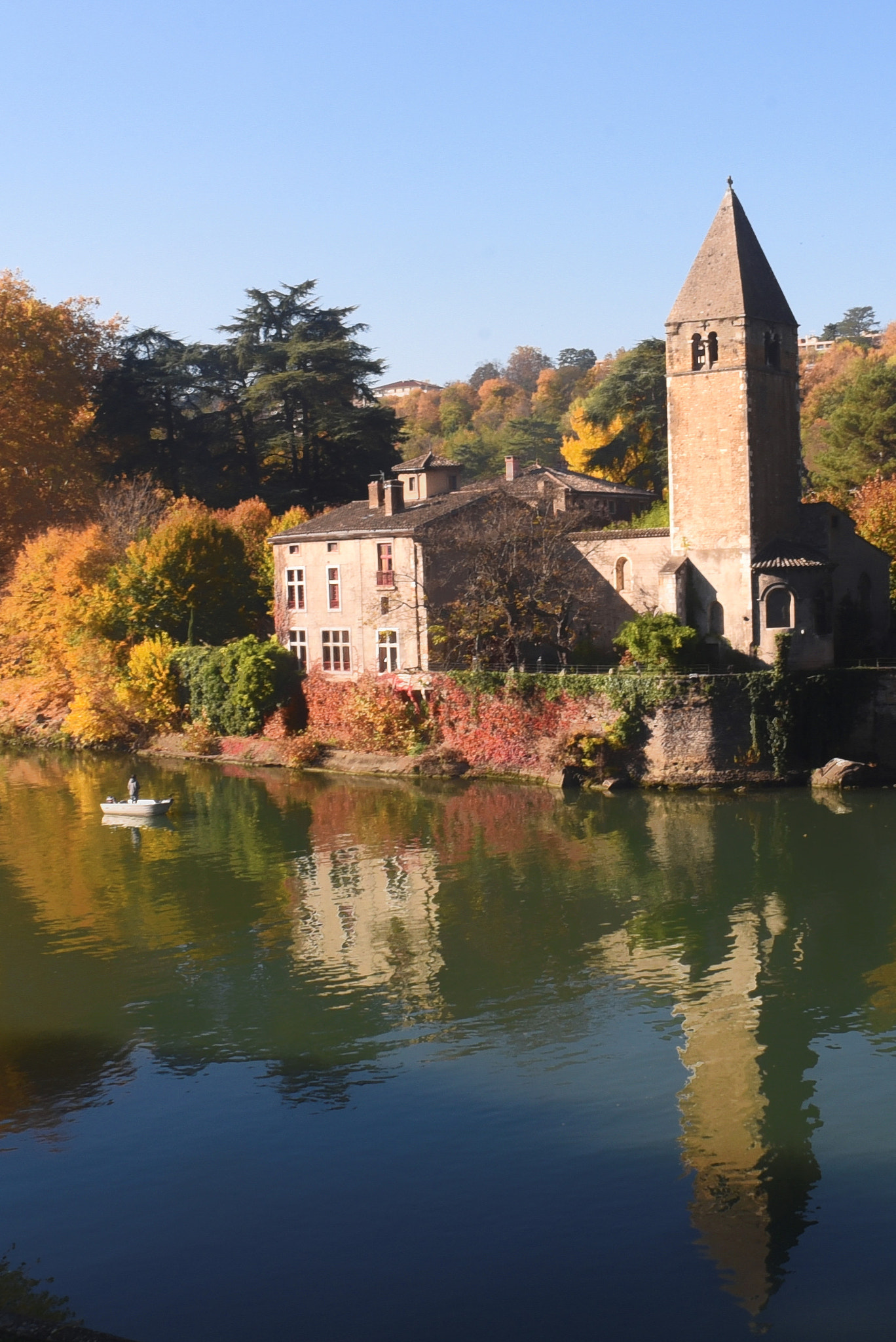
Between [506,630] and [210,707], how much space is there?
39.3 ft

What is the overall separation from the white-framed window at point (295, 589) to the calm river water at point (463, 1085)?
18973 millimetres

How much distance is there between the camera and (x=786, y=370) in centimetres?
4162

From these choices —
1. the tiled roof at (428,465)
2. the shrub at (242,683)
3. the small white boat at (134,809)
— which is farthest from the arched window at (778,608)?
the small white boat at (134,809)

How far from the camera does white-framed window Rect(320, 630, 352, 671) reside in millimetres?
49219

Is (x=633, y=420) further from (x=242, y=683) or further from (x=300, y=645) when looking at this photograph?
(x=242, y=683)

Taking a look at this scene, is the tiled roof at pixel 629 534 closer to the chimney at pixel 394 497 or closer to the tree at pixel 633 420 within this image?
the chimney at pixel 394 497

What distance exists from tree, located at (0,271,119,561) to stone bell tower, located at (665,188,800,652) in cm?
3587

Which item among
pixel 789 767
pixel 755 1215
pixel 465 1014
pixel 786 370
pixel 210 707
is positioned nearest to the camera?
pixel 755 1215

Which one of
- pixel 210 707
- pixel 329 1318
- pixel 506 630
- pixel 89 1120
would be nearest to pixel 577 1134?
pixel 329 1318

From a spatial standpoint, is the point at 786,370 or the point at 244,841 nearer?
the point at 244,841

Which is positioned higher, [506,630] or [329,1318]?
[506,630]

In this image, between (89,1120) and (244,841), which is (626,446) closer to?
(244,841)

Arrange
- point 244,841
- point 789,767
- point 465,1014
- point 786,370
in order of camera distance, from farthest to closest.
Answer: point 786,370 → point 789,767 → point 244,841 → point 465,1014

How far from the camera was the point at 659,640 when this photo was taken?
3881 centimetres
